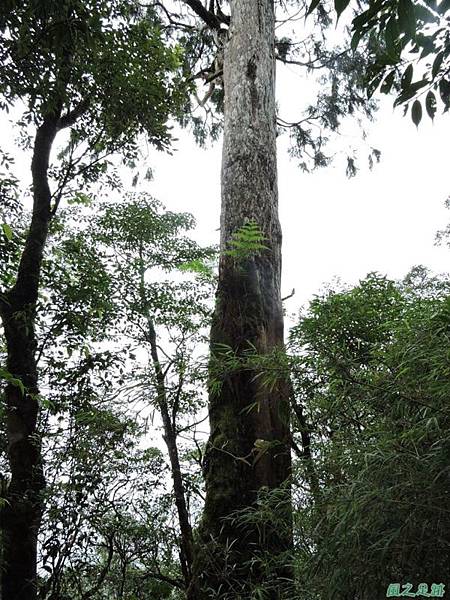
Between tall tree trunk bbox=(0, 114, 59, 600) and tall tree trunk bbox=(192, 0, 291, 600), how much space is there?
138 cm

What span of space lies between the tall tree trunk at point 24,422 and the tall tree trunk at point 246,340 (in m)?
1.38

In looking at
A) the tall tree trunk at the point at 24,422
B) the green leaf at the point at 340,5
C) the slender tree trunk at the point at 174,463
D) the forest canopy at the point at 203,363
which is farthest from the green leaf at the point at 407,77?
the tall tree trunk at the point at 24,422

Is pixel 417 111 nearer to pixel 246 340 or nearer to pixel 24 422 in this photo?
pixel 246 340

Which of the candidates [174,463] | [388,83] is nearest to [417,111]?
[388,83]

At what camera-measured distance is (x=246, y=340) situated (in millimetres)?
2180

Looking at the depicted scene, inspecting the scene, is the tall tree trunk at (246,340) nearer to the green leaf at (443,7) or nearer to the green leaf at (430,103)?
the green leaf at (430,103)

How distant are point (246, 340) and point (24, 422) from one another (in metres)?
2.22

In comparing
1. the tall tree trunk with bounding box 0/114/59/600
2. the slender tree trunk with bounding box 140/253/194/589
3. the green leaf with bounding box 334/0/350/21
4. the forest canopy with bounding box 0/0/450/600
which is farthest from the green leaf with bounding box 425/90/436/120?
the tall tree trunk with bounding box 0/114/59/600

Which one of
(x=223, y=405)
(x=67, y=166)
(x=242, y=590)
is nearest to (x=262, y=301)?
(x=223, y=405)

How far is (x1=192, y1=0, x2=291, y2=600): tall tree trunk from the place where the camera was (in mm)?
1842

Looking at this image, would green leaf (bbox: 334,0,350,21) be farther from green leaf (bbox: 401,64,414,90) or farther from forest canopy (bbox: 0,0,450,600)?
green leaf (bbox: 401,64,414,90)

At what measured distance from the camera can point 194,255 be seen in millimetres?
6074

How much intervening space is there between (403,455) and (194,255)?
517 cm

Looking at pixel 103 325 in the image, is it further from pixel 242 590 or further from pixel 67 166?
pixel 242 590
